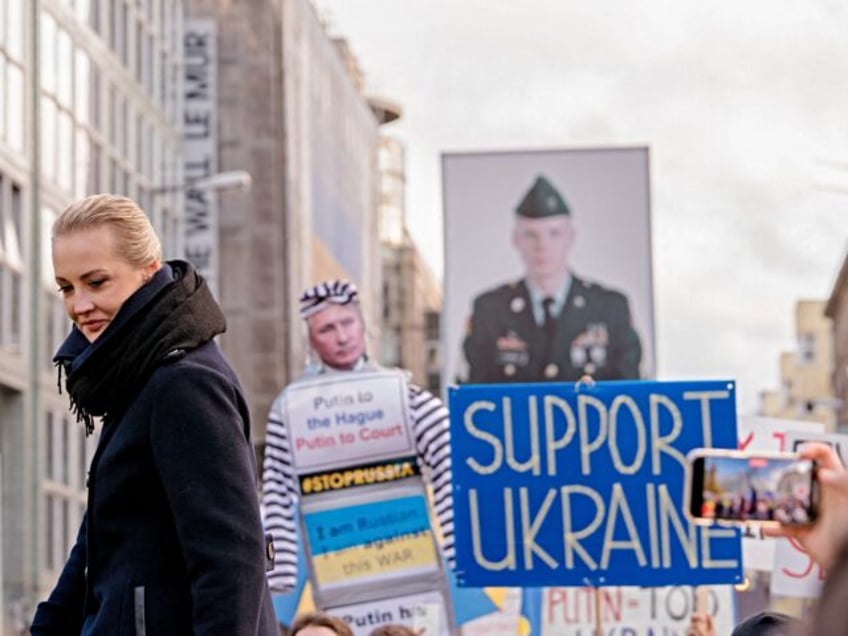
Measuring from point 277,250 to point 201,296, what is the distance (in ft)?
192

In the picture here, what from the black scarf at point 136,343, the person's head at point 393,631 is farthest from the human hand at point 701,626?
the black scarf at point 136,343

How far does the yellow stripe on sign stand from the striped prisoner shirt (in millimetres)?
165

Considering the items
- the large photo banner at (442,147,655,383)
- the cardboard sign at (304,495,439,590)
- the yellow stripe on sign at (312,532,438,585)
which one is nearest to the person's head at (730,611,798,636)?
the cardboard sign at (304,495,439,590)

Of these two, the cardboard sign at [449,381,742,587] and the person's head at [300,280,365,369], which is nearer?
the cardboard sign at [449,381,742,587]

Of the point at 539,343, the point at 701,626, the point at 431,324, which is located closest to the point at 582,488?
the point at 701,626

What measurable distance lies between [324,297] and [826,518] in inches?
318

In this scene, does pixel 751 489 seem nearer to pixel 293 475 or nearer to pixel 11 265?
pixel 293 475

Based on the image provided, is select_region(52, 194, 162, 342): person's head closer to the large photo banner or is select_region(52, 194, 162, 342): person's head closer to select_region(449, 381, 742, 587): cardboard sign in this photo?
select_region(449, 381, 742, 587): cardboard sign

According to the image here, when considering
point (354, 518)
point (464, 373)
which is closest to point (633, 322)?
point (464, 373)

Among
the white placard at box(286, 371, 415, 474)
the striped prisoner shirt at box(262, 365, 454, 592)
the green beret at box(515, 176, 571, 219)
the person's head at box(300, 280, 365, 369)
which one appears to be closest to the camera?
the striped prisoner shirt at box(262, 365, 454, 592)

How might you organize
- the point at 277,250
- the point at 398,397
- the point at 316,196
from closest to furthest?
1. the point at 398,397
2. the point at 277,250
3. the point at 316,196

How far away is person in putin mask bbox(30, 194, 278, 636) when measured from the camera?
14.8ft

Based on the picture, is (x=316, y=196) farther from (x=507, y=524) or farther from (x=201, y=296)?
(x=201, y=296)

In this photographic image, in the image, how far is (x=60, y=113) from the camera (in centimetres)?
4019
